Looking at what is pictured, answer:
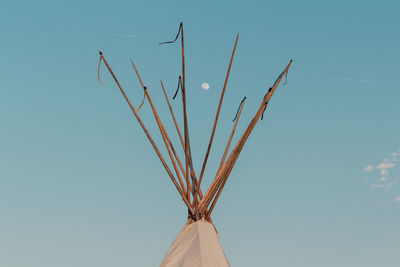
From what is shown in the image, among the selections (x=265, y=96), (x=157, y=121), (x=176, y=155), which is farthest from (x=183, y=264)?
(x=265, y=96)

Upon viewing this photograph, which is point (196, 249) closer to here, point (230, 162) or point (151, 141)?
point (230, 162)

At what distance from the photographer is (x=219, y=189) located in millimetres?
4656

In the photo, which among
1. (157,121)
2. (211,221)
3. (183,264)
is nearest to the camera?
(183,264)

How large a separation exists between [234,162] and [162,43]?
135 centimetres

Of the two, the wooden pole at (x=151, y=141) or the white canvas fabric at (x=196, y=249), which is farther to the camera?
the wooden pole at (x=151, y=141)

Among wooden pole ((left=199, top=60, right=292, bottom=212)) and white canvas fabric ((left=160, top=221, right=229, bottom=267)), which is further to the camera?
wooden pole ((left=199, top=60, right=292, bottom=212))

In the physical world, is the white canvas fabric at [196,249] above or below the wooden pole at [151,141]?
below

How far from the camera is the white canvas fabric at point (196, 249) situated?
4.08 meters

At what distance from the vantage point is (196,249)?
4.14 meters

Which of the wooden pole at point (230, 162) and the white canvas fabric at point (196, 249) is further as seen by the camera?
the wooden pole at point (230, 162)

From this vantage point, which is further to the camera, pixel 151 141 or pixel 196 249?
pixel 151 141

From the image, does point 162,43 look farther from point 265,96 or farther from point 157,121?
point 265,96

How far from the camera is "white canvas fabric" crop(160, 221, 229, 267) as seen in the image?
4.08m

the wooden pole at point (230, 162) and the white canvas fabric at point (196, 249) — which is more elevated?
the wooden pole at point (230, 162)
